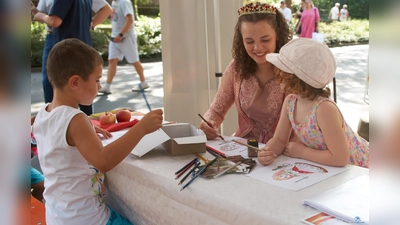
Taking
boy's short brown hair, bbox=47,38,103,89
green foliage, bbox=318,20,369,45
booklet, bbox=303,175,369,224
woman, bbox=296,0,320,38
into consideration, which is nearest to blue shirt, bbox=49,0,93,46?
boy's short brown hair, bbox=47,38,103,89

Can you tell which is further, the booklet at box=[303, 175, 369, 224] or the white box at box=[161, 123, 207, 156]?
the white box at box=[161, 123, 207, 156]

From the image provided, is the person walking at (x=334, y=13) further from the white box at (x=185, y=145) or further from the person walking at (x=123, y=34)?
the white box at (x=185, y=145)

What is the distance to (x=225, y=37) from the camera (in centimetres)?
277

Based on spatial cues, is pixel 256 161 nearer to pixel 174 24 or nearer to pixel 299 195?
pixel 299 195

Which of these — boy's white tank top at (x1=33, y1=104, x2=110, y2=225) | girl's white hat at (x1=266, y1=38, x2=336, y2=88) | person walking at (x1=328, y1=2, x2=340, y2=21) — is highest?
person walking at (x1=328, y1=2, x2=340, y2=21)

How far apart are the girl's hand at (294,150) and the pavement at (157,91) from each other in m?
3.07

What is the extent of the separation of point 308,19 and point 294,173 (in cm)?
725

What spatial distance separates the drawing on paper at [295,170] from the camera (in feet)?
3.93

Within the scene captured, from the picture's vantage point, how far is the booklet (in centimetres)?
90

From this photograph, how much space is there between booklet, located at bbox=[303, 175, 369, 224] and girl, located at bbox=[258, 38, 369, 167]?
0.64 ft

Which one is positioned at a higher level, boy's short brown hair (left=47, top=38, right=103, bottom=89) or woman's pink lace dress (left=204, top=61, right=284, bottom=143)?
boy's short brown hair (left=47, top=38, right=103, bottom=89)

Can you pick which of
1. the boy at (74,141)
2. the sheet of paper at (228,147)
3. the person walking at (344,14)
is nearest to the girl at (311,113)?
the sheet of paper at (228,147)

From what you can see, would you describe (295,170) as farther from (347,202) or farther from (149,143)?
(149,143)

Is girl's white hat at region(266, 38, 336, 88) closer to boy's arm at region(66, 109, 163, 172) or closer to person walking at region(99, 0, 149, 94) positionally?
boy's arm at region(66, 109, 163, 172)
